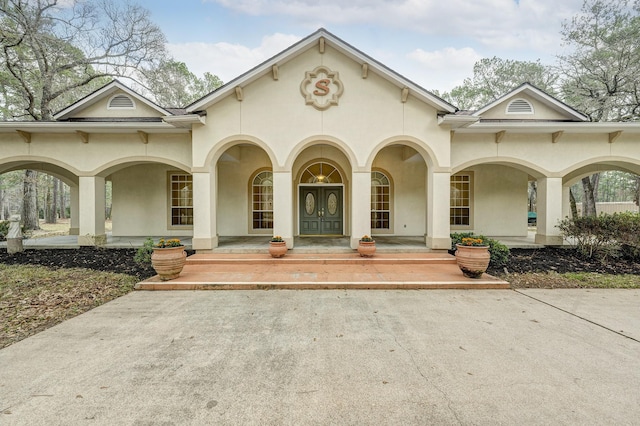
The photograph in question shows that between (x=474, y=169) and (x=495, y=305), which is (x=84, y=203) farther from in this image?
(x=474, y=169)

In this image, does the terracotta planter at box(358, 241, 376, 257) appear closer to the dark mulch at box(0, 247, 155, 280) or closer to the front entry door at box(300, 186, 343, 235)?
the front entry door at box(300, 186, 343, 235)

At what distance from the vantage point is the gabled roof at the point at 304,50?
7.89 meters

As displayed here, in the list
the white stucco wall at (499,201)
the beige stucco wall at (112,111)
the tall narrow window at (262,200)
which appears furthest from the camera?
the white stucco wall at (499,201)

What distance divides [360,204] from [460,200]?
597 centimetres

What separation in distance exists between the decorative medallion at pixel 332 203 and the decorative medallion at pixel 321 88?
4.00m

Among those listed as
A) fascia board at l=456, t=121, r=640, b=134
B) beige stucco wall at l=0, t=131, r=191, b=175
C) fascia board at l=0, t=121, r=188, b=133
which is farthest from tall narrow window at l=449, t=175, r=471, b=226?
fascia board at l=0, t=121, r=188, b=133

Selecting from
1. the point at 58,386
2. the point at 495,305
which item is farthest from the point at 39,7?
the point at 495,305

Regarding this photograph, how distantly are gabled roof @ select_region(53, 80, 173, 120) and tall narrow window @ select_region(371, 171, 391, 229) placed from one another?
8.67m

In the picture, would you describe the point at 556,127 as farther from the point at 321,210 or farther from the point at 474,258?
the point at 321,210

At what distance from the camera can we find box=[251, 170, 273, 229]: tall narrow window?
11.4 metres

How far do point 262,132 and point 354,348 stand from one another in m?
6.96

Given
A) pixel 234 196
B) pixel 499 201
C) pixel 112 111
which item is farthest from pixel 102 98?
pixel 499 201

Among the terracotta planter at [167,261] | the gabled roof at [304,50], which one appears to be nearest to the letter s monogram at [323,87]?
the gabled roof at [304,50]

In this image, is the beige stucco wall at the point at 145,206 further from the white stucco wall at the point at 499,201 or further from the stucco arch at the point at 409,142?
the white stucco wall at the point at 499,201
